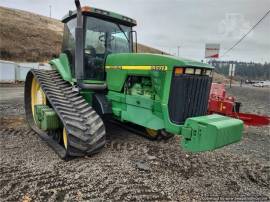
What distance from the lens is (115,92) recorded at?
16.6ft

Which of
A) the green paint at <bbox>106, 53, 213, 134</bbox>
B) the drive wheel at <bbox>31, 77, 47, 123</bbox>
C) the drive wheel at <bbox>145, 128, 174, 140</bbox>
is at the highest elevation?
the green paint at <bbox>106, 53, 213, 134</bbox>

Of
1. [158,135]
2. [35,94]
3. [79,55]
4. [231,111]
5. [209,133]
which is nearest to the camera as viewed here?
[209,133]

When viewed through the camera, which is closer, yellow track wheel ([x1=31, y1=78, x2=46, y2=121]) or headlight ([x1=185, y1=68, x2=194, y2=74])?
headlight ([x1=185, y1=68, x2=194, y2=74])

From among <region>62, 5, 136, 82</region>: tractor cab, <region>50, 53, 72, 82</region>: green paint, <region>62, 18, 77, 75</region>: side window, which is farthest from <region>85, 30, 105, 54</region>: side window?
<region>50, 53, 72, 82</region>: green paint

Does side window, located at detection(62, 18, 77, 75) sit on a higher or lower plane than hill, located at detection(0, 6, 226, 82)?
lower

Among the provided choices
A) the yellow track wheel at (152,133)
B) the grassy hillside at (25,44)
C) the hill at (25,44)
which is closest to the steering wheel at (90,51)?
the yellow track wheel at (152,133)

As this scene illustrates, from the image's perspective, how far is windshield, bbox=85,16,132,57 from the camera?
5133 millimetres

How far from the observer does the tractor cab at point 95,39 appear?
498 cm

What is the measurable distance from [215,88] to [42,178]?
578 cm

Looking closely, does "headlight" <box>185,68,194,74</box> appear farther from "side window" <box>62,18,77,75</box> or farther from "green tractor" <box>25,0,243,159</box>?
"side window" <box>62,18,77,75</box>

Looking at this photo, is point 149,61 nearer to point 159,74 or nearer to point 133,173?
point 159,74

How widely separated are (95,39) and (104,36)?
0.19 meters

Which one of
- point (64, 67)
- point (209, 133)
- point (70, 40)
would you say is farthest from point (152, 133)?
point (70, 40)

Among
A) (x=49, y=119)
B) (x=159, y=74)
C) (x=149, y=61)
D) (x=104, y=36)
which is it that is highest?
(x=104, y=36)
